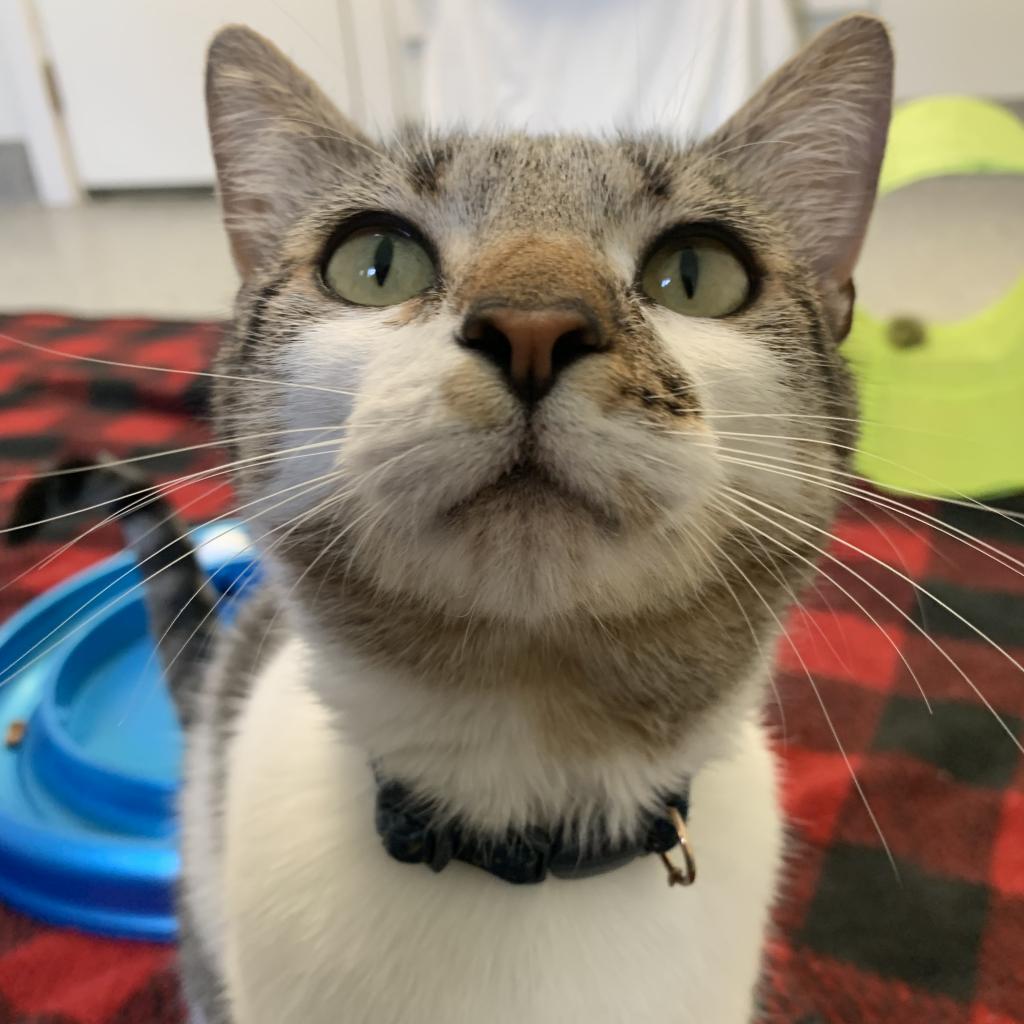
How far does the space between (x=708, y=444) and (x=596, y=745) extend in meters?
0.20

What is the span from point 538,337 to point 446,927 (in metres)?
0.37

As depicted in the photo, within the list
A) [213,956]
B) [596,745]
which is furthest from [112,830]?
[596,745]

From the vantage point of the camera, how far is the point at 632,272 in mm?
592

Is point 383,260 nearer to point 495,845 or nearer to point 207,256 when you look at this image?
point 495,845

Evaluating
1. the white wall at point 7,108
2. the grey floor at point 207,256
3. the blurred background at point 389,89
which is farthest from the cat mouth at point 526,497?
the white wall at point 7,108

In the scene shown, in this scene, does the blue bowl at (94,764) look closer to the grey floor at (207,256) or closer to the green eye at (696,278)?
the green eye at (696,278)

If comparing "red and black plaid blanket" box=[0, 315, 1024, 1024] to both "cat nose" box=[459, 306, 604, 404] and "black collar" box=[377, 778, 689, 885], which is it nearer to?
"black collar" box=[377, 778, 689, 885]

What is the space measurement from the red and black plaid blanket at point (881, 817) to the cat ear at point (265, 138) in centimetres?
15

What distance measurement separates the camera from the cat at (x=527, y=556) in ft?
1.52

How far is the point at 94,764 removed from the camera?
1.09 metres

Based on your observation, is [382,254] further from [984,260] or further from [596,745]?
[984,260]

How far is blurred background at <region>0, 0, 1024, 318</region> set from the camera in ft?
7.69

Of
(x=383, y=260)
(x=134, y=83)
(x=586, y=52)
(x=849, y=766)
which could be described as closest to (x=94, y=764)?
(x=383, y=260)

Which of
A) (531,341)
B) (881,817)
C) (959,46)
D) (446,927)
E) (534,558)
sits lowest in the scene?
(881,817)
